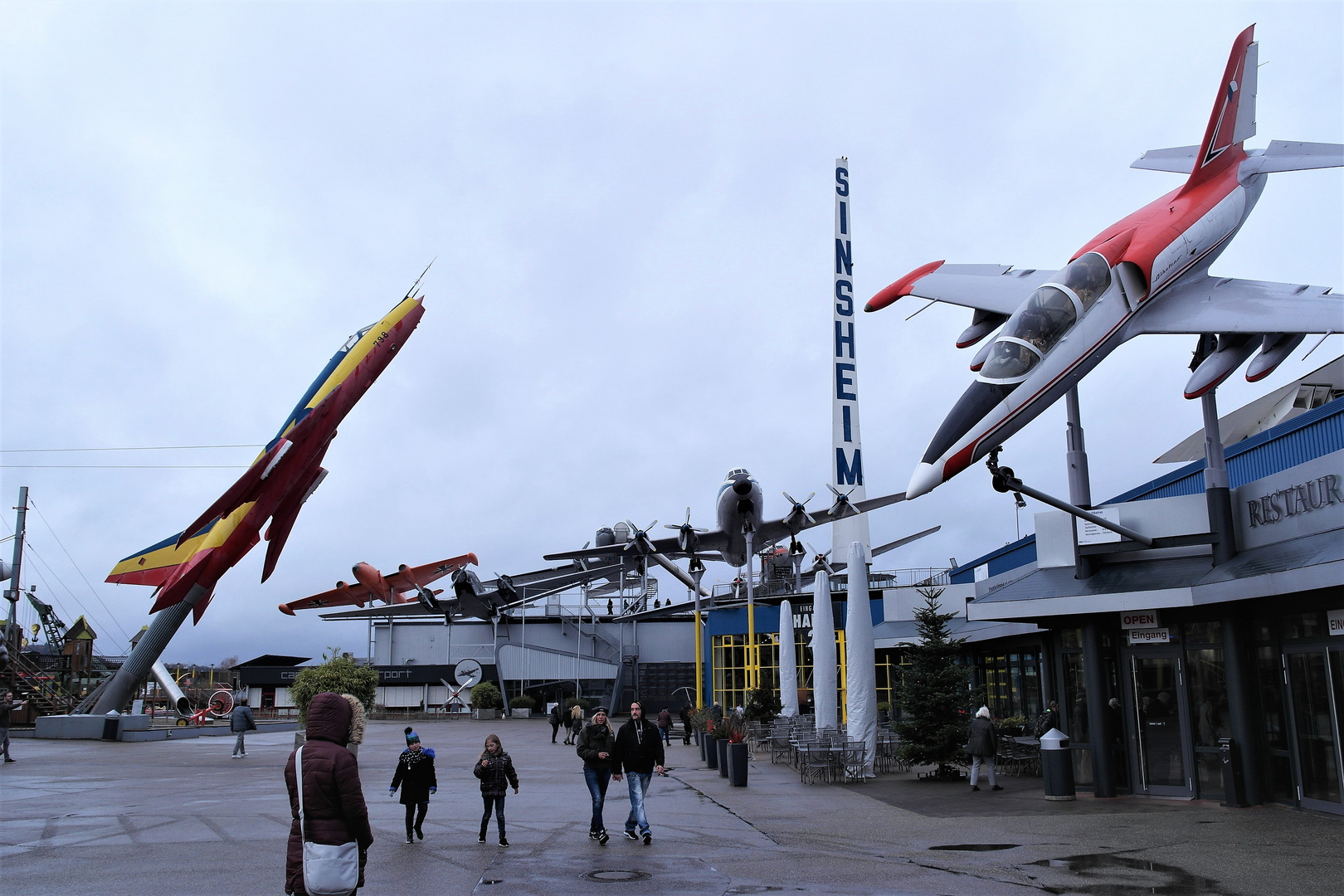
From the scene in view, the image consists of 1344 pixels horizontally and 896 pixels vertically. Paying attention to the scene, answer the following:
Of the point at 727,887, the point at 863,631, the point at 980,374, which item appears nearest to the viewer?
the point at 727,887

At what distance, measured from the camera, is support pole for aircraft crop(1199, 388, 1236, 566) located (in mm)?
12625

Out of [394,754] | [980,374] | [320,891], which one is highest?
[980,374]

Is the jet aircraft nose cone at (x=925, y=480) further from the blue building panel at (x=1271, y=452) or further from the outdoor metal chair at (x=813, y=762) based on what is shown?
the outdoor metal chair at (x=813, y=762)

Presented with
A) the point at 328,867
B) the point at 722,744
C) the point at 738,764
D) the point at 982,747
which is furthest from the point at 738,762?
the point at 328,867

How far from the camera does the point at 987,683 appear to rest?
27.1m

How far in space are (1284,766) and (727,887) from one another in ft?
28.0

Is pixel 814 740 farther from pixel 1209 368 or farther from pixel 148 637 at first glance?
pixel 148 637

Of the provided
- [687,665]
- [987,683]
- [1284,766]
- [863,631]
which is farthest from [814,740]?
[687,665]

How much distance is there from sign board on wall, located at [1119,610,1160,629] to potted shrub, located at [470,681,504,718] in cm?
4397

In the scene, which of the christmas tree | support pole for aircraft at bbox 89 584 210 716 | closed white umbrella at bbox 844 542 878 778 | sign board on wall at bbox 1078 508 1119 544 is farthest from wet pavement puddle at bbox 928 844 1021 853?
support pole for aircraft at bbox 89 584 210 716

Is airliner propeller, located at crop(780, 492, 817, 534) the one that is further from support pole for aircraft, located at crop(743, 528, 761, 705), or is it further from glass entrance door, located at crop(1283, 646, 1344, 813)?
glass entrance door, located at crop(1283, 646, 1344, 813)

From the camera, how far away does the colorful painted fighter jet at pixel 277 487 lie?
26.8 m

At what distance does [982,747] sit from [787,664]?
9.11 metres

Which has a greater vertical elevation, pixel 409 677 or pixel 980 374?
pixel 980 374
